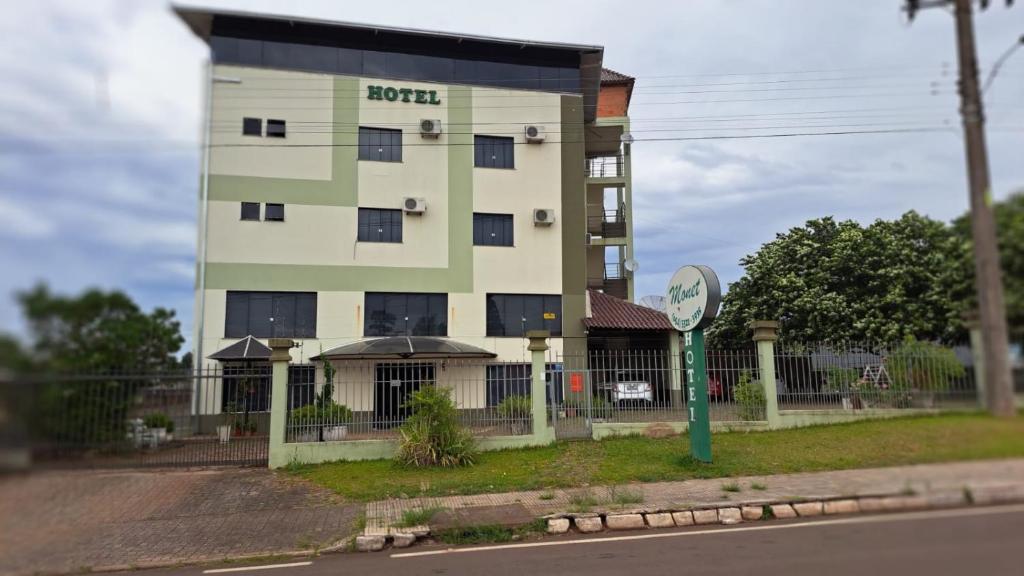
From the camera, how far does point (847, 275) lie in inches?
129

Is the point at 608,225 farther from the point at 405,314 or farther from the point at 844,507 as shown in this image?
the point at 844,507

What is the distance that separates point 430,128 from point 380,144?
1.93m

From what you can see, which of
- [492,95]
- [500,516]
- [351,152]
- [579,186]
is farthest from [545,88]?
[500,516]

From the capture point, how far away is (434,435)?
11.8m

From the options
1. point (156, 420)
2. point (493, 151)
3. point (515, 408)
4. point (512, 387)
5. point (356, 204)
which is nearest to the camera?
point (156, 420)

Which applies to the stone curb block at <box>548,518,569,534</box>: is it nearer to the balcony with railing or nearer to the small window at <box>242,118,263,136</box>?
the small window at <box>242,118,263,136</box>

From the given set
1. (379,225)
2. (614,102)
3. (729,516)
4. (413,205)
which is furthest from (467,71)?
(729,516)

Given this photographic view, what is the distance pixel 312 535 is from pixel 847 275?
24.3ft

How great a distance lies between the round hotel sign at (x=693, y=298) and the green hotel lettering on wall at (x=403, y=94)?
45.9ft

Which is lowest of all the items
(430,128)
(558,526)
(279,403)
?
(558,526)

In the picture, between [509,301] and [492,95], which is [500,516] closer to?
[509,301]

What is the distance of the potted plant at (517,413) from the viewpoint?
13227 mm

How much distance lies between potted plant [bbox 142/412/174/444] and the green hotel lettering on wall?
2043cm

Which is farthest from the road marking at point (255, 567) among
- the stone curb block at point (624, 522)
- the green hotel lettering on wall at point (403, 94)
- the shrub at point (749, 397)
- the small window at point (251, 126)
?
the green hotel lettering on wall at point (403, 94)
